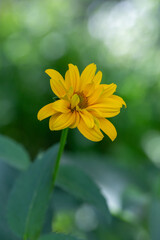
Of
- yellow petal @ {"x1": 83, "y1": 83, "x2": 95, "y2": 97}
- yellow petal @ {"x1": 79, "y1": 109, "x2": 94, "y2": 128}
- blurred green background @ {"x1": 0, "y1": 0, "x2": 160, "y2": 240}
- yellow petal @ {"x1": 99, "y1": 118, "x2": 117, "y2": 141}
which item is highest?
yellow petal @ {"x1": 83, "y1": 83, "x2": 95, "y2": 97}

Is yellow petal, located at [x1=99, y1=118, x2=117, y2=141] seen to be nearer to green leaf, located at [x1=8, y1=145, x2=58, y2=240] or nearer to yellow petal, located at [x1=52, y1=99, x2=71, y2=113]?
yellow petal, located at [x1=52, y1=99, x2=71, y2=113]

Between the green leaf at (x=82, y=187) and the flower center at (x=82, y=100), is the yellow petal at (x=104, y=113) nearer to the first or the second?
the flower center at (x=82, y=100)

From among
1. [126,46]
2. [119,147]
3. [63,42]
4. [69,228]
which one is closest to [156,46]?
[126,46]

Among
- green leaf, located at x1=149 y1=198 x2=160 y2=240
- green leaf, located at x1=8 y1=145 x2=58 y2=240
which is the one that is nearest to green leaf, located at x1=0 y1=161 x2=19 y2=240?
green leaf, located at x1=8 y1=145 x2=58 y2=240

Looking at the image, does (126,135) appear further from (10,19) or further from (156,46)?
(10,19)

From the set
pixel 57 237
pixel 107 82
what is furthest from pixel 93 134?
pixel 107 82

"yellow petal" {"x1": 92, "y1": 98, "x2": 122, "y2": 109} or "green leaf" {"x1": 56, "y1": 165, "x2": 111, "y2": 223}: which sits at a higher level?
"yellow petal" {"x1": 92, "y1": 98, "x2": 122, "y2": 109}

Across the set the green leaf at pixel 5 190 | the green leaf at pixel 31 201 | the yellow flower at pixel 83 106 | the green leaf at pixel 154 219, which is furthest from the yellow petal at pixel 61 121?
the green leaf at pixel 154 219
